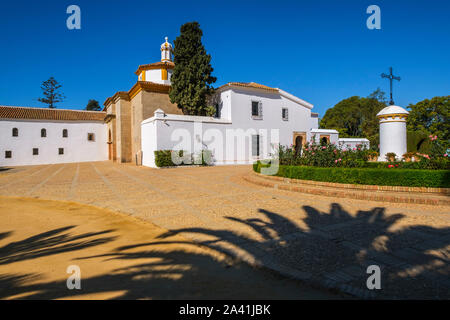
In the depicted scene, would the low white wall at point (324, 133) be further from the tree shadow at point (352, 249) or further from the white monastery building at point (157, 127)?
the tree shadow at point (352, 249)

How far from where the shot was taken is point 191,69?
62.4 feet

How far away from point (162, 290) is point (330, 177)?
647 centimetres

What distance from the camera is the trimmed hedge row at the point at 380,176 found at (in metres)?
6.18

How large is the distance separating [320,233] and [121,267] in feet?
9.81

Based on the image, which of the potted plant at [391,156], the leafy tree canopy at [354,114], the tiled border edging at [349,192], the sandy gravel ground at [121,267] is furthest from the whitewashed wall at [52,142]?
the leafy tree canopy at [354,114]

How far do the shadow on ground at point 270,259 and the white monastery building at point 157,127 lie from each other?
11.8 m

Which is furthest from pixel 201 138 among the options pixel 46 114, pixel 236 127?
pixel 46 114

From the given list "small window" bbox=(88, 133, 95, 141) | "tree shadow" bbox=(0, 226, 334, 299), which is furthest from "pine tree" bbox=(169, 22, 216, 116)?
"tree shadow" bbox=(0, 226, 334, 299)

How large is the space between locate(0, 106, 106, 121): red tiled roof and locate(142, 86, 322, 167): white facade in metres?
14.2

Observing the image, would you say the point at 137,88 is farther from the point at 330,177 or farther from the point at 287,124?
the point at 330,177

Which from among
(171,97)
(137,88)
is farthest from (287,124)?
(137,88)

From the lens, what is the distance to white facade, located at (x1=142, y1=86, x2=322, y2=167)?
1739 centimetres

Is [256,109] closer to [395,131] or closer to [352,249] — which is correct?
[395,131]

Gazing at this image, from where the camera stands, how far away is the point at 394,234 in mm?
3980
